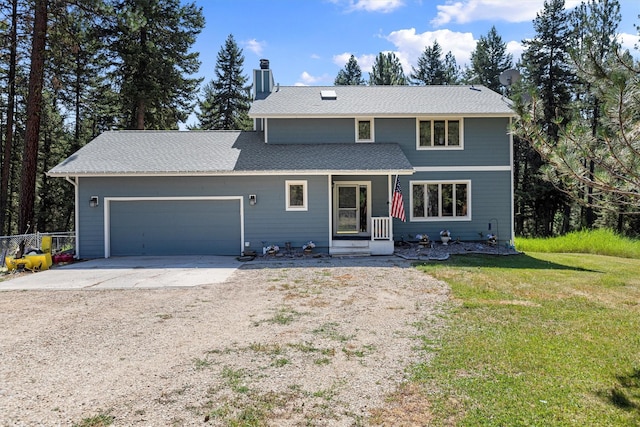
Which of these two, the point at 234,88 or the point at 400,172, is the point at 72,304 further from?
the point at 234,88

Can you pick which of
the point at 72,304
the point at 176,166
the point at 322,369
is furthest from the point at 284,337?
the point at 176,166

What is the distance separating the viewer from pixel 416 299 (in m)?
6.93

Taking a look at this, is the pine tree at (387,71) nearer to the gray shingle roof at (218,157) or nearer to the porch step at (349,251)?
the gray shingle roof at (218,157)

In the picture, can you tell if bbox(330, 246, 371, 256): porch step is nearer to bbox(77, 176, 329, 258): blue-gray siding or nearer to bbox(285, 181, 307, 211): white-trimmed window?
bbox(77, 176, 329, 258): blue-gray siding

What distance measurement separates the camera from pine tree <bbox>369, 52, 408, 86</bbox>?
2950 centimetres

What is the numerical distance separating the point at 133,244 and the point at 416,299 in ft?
31.6

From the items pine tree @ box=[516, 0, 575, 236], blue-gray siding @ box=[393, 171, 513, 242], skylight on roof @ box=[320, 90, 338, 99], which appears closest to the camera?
blue-gray siding @ box=[393, 171, 513, 242]

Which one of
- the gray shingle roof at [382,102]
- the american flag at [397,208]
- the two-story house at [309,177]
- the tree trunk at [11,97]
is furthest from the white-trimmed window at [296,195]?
the tree trunk at [11,97]

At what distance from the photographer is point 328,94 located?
1561 centimetres

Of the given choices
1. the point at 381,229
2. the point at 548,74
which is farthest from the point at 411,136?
the point at 548,74

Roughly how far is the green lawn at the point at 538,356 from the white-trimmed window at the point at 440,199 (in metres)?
5.76

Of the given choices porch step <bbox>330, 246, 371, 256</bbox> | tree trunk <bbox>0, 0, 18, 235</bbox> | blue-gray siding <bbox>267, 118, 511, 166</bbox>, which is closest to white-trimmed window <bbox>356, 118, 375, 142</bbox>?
blue-gray siding <bbox>267, 118, 511, 166</bbox>

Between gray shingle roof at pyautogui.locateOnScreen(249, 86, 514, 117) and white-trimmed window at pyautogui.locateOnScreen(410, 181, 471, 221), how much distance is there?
8.10 feet

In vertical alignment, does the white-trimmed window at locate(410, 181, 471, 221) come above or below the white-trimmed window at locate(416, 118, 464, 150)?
below
